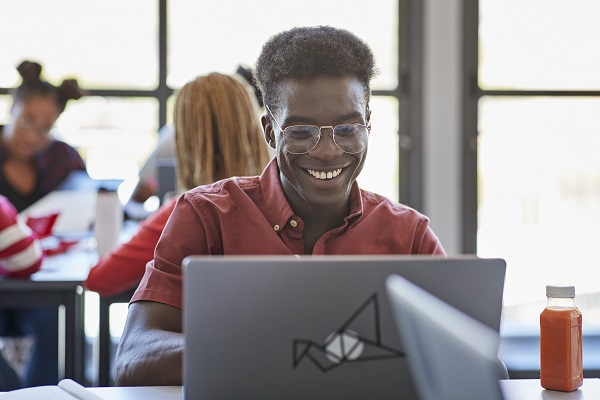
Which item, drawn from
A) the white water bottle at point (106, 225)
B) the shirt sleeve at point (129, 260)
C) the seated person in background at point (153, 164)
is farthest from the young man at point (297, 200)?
the seated person in background at point (153, 164)

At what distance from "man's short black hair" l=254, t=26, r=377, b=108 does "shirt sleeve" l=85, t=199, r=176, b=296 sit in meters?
0.84

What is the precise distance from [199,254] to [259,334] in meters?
0.55

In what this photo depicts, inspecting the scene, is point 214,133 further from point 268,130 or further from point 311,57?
point 311,57

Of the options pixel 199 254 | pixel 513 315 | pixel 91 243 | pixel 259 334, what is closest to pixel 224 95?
pixel 199 254

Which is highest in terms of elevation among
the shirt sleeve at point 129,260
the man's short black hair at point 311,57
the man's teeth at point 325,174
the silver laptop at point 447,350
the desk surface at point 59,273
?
the man's short black hair at point 311,57

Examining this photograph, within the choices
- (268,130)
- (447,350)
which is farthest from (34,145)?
(447,350)

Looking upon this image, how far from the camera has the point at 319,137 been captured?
133 centimetres

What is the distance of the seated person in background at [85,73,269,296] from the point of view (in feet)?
7.00

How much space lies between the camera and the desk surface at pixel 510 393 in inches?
45.2

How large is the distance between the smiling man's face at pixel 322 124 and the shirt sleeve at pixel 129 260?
887 millimetres

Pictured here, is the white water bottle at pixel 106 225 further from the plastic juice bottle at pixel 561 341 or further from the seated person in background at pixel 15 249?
the plastic juice bottle at pixel 561 341

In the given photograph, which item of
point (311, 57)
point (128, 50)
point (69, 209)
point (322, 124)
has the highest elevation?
point (128, 50)

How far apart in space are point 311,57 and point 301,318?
0.62 meters

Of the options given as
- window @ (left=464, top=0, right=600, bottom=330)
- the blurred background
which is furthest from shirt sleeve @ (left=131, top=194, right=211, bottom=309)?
window @ (left=464, top=0, right=600, bottom=330)
